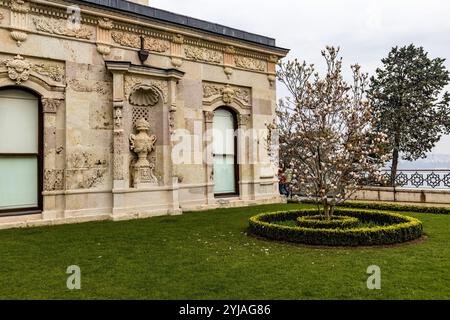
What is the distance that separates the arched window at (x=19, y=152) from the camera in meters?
10.0

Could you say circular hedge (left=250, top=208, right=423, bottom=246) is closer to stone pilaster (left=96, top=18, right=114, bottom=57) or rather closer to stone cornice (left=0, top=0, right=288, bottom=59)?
stone pilaster (left=96, top=18, right=114, bottom=57)

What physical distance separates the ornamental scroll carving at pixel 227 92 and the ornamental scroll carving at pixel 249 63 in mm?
899

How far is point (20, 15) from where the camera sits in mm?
9977

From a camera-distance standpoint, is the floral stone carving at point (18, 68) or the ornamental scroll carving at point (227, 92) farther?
the ornamental scroll carving at point (227, 92)

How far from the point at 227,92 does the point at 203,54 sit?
1683mm

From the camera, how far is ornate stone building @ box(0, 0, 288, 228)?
1019cm

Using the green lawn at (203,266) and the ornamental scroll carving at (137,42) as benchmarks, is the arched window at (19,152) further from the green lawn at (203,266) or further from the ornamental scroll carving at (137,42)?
the ornamental scroll carving at (137,42)

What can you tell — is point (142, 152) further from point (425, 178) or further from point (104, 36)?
point (425, 178)

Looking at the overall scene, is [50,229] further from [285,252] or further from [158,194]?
[285,252]

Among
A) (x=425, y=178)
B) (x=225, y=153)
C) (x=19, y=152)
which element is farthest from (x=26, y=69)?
(x=425, y=178)

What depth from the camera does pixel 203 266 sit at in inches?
234

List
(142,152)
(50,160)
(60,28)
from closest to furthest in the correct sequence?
(50,160)
(60,28)
(142,152)

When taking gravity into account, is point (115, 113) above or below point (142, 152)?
above

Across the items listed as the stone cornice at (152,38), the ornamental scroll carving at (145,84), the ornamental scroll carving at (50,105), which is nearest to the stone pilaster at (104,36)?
the stone cornice at (152,38)
